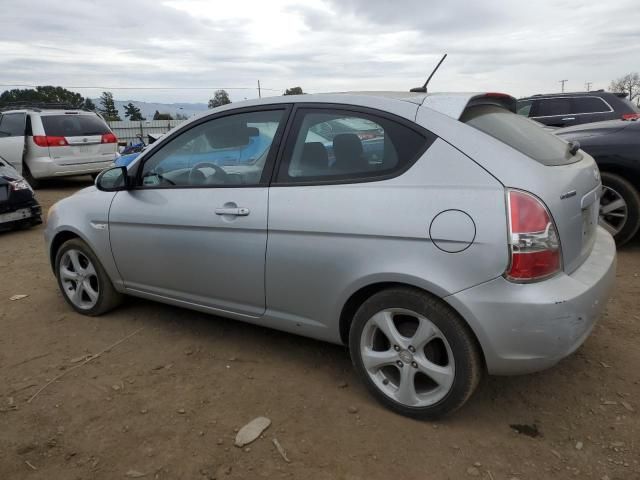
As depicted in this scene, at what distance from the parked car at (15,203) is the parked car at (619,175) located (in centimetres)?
724

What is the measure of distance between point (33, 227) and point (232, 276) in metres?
6.14

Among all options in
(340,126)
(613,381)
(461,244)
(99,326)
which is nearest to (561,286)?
(461,244)

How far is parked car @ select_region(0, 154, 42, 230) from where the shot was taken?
7.21 meters

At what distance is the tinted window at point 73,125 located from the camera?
10.5 metres

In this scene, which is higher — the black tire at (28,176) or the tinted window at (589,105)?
the tinted window at (589,105)

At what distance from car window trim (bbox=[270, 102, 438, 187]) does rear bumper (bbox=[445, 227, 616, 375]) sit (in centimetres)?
70

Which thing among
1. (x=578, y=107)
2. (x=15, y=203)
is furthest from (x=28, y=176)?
(x=578, y=107)

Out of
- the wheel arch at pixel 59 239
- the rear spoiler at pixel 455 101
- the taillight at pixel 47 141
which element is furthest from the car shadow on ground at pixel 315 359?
the taillight at pixel 47 141

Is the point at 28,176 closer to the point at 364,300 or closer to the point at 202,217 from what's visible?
the point at 202,217

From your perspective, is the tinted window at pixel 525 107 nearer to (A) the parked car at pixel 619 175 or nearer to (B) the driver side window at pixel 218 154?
(A) the parked car at pixel 619 175

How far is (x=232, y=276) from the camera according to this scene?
10.2ft

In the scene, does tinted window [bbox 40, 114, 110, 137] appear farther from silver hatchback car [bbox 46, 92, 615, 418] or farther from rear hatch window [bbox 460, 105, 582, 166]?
rear hatch window [bbox 460, 105, 582, 166]

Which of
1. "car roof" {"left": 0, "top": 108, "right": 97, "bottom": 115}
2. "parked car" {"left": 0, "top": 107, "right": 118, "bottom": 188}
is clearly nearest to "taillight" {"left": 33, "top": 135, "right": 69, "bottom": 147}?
"parked car" {"left": 0, "top": 107, "right": 118, "bottom": 188}

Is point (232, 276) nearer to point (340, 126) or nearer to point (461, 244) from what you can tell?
point (340, 126)
